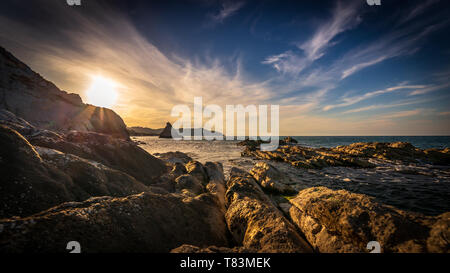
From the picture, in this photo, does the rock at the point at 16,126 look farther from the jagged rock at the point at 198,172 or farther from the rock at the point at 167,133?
the rock at the point at 167,133

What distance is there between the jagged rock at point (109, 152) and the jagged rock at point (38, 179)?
252 centimetres

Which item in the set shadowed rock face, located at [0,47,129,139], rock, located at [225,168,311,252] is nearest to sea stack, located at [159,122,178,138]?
shadowed rock face, located at [0,47,129,139]

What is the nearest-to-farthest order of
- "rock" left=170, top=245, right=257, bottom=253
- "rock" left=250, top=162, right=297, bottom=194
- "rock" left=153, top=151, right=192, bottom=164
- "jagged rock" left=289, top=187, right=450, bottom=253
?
"rock" left=170, top=245, right=257, bottom=253 < "jagged rock" left=289, top=187, right=450, bottom=253 < "rock" left=250, top=162, right=297, bottom=194 < "rock" left=153, top=151, right=192, bottom=164

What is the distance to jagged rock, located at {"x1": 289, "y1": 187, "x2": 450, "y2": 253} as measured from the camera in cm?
Result: 283

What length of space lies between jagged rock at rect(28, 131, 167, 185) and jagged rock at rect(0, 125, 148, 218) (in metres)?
2.52

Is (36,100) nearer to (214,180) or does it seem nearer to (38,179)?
(38,179)

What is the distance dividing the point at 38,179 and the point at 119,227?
2.94 metres

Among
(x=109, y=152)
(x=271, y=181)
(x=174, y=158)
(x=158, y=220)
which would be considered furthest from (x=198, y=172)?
(x=158, y=220)

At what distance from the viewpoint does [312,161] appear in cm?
1809

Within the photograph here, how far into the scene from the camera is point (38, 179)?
3.81 m

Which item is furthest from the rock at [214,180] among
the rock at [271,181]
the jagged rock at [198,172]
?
the rock at [271,181]

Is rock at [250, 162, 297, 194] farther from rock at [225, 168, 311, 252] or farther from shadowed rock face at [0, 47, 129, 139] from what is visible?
shadowed rock face at [0, 47, 129, 139]
